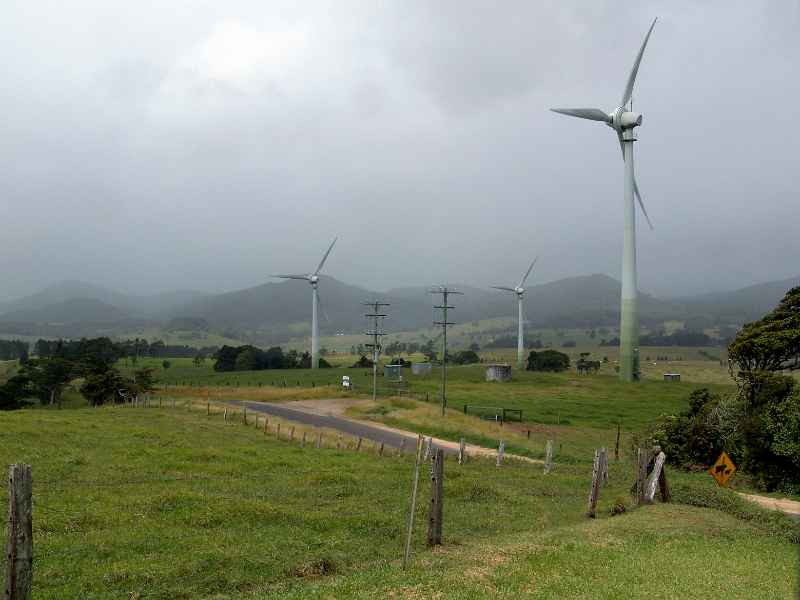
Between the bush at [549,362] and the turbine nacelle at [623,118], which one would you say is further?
the bush at [549,362]

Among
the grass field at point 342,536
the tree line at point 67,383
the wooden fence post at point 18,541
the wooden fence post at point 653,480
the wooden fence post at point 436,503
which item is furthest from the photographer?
the tree line at point 67,383

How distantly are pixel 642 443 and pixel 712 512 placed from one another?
20.0 meters

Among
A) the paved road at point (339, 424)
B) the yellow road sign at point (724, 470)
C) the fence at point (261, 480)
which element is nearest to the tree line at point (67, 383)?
the paved road at point (339, 424)

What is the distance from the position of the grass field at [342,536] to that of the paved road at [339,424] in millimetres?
18402

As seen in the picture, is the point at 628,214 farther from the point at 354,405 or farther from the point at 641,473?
the point at 641,473

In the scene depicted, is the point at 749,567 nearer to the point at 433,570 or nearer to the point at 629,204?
the point at 433,570

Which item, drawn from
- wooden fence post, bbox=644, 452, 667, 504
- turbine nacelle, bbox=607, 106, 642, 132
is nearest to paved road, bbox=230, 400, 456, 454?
wooden fence post, bbox=644, 452, 667, 504

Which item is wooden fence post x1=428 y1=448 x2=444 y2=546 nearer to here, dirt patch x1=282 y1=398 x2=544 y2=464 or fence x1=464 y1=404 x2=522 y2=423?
dirt patch x1=282 y1=398 x2=544 y2=464

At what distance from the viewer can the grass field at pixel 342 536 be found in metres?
14.7

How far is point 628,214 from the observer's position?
106 m

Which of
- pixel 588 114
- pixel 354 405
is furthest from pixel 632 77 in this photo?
pixel 354 405

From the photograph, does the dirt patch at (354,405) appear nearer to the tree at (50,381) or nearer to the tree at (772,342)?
the tree at (772,342)

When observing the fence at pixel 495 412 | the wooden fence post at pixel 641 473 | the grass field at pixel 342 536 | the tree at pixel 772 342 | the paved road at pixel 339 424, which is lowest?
the paved road at pixel 339 424

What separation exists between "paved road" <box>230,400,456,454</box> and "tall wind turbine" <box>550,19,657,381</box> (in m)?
51.2
